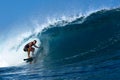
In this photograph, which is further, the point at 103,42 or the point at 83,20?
the point at 83,20

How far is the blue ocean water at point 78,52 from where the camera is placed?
466 inches

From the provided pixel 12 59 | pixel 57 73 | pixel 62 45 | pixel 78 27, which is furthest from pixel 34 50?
pixel 57 73

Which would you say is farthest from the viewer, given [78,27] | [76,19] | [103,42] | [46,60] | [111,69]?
[76,19]

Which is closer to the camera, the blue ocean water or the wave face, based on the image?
the blue ocean water

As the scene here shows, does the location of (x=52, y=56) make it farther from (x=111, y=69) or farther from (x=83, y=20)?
(x=111, y=69)

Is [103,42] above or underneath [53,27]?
underneath

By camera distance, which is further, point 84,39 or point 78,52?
point 84,39

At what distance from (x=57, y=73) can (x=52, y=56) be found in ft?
17.1

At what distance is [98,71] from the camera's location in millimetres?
11320

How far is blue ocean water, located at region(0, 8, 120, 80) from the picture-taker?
1184 centimetres

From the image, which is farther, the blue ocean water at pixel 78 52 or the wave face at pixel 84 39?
the wave face at pixel 84 39

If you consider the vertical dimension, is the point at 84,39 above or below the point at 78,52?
above

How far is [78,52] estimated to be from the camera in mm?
16312

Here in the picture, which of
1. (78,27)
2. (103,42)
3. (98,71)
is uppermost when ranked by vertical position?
(78,27)
